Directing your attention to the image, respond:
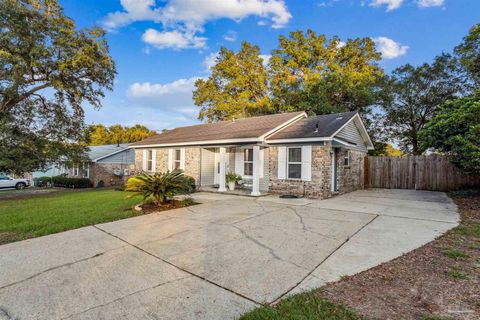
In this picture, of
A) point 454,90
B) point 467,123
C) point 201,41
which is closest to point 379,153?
point 454,90

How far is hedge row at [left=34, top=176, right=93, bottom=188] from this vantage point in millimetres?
21639

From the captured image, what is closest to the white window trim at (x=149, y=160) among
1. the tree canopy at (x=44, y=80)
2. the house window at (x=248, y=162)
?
the tree canopy at (x=44, y=80)

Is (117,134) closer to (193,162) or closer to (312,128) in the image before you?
(193,162)

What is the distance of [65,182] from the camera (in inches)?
893

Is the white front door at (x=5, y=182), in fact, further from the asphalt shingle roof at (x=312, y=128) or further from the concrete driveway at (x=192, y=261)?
the asphalt shingle roof at (x=312, y=128)

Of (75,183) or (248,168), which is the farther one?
(75,183)

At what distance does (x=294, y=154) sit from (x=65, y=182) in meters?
21.6

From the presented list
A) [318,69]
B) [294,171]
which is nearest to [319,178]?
[294,171]

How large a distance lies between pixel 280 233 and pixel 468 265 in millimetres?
3001

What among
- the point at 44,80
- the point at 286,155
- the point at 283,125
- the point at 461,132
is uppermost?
the point at 44,80

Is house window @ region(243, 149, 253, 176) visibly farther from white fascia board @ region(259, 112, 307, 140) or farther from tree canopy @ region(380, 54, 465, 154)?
tree canopy @ region(380, 54, 465, 154)

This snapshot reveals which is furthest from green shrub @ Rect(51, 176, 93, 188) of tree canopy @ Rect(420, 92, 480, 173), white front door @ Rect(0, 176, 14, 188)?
tree canopy @ Rect(420, 92, 480, 173)

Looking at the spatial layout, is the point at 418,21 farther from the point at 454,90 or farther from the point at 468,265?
the point at 468,265

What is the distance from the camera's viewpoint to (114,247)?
15.2ft
